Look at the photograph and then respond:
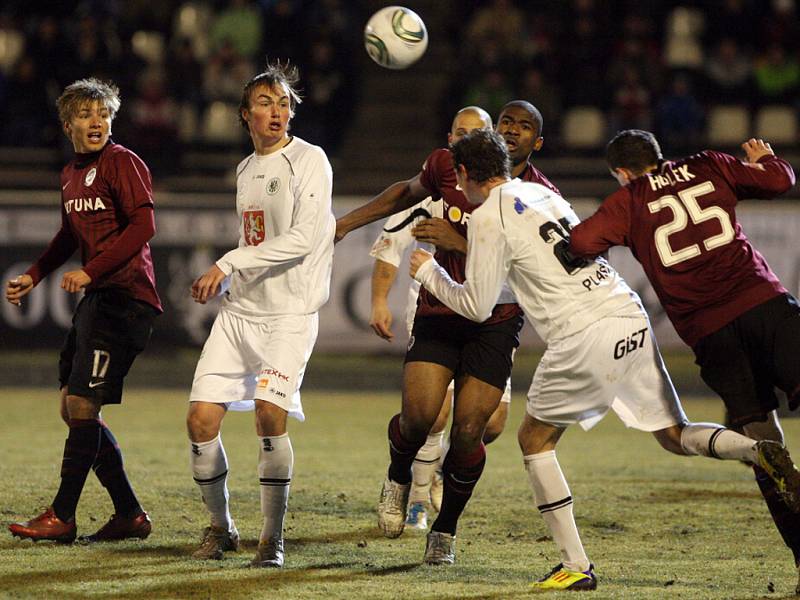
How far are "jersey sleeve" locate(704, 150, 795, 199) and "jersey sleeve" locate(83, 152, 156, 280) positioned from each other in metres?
2.76

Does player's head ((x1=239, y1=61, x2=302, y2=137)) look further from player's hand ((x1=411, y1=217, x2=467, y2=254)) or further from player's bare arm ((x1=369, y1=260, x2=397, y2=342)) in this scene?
player's bare arm ((x1=369, y1=260, x2=397, y2=342))

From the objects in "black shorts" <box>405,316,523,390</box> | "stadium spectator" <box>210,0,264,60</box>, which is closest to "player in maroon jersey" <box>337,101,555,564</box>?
"black shorts" <box>405,316,523,390</box>

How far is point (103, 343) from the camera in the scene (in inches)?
245

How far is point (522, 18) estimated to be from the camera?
60.4 ft

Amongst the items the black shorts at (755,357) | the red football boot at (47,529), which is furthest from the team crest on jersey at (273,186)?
the black shorts at (755,357)

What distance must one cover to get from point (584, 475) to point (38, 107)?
1141cm

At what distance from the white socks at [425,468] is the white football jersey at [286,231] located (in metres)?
1.50

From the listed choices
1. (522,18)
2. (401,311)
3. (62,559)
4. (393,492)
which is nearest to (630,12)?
(522,18)

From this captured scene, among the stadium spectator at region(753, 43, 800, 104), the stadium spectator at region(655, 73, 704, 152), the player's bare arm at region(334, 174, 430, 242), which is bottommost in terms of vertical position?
the player's bare arm at region(334, 174, 430, 242)

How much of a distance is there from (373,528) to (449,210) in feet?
6.03

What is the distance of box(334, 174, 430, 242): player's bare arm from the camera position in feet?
21.1

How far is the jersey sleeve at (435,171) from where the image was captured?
6.29 metres

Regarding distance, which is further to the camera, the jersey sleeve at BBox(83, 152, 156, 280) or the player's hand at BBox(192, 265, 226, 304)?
the jersey sleeve at BBox(83, 152, 156, 280)

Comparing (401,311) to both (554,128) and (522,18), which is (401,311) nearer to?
(554,128)
